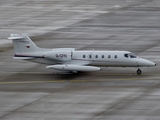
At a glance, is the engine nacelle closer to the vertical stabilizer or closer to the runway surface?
the runway surface

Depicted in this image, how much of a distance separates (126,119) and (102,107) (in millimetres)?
3596

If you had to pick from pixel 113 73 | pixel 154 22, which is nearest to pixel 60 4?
pixel 154 22

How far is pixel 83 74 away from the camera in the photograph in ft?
191

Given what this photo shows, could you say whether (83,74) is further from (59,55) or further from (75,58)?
(59,55)

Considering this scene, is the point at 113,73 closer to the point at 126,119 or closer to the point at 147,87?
the point at 147,87

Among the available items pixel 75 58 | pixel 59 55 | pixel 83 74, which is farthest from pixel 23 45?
pixel 83 74

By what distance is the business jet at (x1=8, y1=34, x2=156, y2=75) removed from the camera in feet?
187

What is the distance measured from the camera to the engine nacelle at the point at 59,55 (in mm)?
57656

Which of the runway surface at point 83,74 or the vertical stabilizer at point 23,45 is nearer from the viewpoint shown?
the runway surface at point 83,74

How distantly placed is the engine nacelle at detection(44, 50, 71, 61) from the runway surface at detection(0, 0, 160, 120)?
155cm

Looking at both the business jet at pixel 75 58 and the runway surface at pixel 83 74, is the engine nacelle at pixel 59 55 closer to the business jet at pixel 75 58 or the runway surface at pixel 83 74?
the business jet at pixel 75 58

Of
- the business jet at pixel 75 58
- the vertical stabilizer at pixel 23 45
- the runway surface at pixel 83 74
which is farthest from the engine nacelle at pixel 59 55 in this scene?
the vertical stabilizer at pixel 23 45

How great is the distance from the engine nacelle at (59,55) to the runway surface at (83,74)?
1.55 metres

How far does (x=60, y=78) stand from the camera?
56.9 metres
